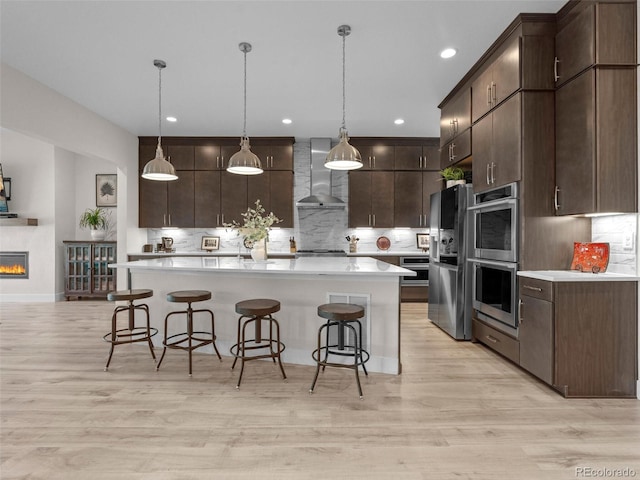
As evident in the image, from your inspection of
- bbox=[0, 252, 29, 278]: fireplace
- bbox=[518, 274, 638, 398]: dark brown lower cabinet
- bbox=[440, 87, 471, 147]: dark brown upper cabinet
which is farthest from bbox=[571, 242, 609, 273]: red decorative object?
bbox=[0, 252, 29, 278]: fireplace

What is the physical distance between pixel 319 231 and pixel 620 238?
14.9 ft

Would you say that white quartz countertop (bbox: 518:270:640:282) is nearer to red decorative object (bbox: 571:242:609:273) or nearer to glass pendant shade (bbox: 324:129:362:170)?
red decorative object (bbox: 571:242:609:273)

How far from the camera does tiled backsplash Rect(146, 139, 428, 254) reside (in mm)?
6473

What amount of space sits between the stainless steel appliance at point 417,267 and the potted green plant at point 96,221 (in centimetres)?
557

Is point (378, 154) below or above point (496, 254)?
above

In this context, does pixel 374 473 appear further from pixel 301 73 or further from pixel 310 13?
pixel 301 73

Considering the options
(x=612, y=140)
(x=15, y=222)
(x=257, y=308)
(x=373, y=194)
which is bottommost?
(x=257, y=308)

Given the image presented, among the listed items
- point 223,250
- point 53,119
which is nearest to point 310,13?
point 53,119

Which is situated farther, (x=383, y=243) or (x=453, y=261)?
(x=383, y=243)

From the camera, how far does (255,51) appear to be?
3.28 m

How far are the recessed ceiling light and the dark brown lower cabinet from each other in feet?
7.73

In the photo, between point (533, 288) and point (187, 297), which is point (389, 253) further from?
point (187, 297)

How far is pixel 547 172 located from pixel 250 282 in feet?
9.31

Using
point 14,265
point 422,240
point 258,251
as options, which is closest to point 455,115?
point 422,240
